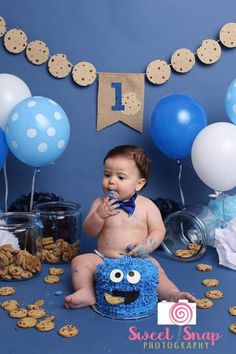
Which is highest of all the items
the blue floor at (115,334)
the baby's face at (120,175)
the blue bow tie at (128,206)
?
the baby's face at (120,175)

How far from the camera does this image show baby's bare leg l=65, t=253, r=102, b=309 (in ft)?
5.28

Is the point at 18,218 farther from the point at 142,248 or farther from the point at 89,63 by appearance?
the point at 89,63

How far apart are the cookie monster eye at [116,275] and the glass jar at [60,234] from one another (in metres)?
0.50

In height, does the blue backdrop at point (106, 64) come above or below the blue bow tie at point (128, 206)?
above

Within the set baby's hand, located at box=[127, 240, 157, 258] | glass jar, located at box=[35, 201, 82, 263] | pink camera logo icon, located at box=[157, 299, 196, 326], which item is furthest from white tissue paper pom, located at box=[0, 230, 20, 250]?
pink camera logo icon, located at box=[157, 299, 196, 326]

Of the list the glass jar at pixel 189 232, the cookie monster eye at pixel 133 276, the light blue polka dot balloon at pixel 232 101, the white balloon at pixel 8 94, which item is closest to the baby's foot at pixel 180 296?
the cookie monster eye at pixel 133 276

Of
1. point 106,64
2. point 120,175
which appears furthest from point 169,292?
point 106,64

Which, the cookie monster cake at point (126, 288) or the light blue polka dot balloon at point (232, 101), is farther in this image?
the light blue polka dot balloon at point (232, 101)

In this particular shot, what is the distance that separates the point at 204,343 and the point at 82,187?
1123 millimetres

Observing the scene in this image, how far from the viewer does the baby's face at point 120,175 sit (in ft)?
5.86

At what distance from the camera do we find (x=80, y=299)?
1609mm

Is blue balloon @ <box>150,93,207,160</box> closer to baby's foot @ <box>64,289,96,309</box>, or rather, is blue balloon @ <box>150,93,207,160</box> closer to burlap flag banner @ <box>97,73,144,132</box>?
burlap flag banner @ <box>97,73,144,132</box>

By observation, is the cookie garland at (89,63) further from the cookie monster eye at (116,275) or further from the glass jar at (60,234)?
the cookie monster eye at (116,275)

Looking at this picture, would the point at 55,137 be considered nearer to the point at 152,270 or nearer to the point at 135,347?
the point at 152,270
